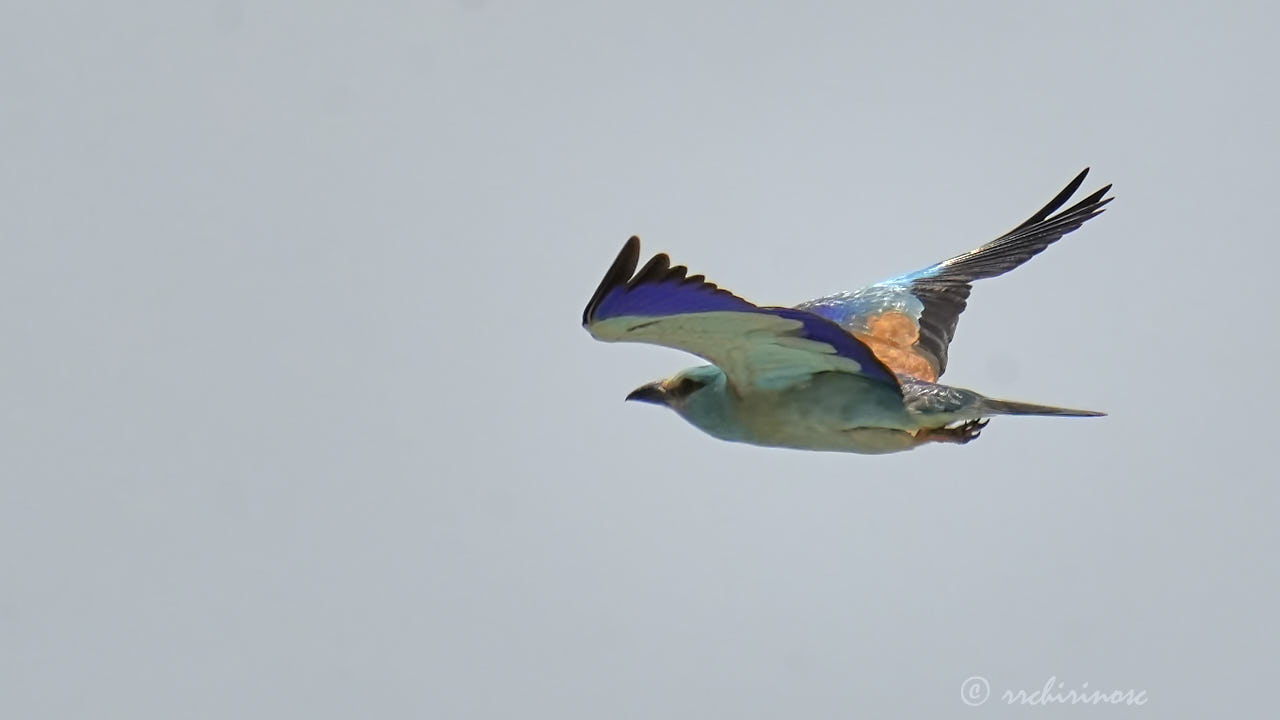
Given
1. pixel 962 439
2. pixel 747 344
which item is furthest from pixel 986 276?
pixel 747 344

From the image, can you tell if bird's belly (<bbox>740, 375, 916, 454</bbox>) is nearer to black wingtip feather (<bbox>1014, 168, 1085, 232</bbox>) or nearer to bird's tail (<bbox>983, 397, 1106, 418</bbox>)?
bird's tail (<bbox>983, 397, 1106, 418</bbox>)


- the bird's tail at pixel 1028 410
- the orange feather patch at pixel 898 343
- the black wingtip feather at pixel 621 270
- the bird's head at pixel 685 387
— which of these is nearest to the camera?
the black wingtip feather at pixel 621 270

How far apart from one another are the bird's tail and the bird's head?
5.58 feet

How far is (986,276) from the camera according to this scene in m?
14.1

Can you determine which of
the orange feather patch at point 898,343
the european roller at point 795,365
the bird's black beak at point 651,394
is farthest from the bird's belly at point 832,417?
the orange feather patch at point 898,343

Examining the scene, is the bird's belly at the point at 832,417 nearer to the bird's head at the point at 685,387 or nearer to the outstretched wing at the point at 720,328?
the outstretched wing at the point at 720,328

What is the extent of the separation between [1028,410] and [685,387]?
2.20m

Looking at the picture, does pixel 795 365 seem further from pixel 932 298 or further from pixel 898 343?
pixel 932 298

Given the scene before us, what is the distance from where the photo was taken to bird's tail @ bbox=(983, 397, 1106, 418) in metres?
10.9

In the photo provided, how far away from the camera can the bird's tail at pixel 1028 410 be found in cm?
1092

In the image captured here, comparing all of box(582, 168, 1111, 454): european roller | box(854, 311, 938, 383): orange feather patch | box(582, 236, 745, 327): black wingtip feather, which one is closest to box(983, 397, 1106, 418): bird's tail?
box(582, 168, 1111, 454): european roller

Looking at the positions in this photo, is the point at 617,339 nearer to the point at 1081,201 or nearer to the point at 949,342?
the point at 949,342

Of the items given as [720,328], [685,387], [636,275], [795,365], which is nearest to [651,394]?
[685,387]

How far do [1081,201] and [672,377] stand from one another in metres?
3.77
